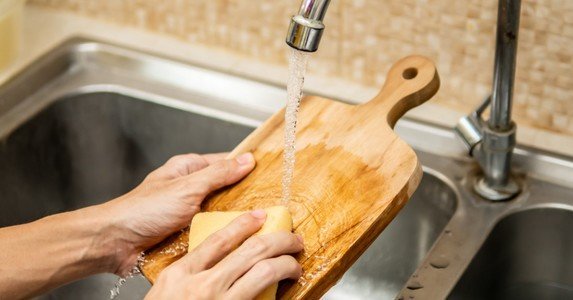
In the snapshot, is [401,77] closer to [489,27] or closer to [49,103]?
[489,27]

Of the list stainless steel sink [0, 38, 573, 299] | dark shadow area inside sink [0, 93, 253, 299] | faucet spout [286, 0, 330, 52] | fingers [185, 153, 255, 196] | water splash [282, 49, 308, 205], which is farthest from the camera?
dark shadow area inside sink [0, 93, 253, 299]

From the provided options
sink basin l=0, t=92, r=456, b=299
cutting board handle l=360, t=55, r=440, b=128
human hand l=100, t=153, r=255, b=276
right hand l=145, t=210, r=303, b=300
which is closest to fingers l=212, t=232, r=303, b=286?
right hand l=145, t=210, r=303, b=300

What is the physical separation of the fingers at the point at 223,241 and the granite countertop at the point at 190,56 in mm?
385

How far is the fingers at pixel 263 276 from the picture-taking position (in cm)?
84

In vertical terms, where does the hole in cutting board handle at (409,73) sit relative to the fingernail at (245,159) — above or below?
above

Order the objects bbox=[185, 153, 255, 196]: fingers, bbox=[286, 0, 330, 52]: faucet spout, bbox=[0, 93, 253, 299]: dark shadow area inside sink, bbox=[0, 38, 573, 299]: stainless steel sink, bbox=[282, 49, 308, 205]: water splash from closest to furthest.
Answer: bbox=[286, 0, 330, 52]: faucet spout → bbox=[282, 49, 308, 205]: water splash → bbox=[185, 153, 255, 196]: fingers → bbox=[0, 38, 573, 299]: stainless steel sink → bbox=[0, 93, 253, 299]: dark shadow area inside sink

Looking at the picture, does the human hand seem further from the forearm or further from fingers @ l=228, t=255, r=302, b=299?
fingers @ l=228, t=255, r=302, b=299

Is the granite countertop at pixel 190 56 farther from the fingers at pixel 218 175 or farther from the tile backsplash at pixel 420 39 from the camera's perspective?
the fingers at pixel 218 175

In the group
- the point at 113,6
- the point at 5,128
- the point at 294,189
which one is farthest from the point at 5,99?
the point at 294,189

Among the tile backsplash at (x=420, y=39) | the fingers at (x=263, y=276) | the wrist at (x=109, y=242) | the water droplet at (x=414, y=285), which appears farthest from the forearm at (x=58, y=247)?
the tile backsplash at (x=420, y=39)

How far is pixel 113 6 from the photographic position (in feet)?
4.68

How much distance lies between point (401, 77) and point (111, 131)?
48 centimetres

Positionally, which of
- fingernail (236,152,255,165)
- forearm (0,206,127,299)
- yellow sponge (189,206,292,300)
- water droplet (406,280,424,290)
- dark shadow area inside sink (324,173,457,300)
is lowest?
dark shadow area inside sink (324,173,457,300)

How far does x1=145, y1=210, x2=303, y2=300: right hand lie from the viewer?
847 mm
